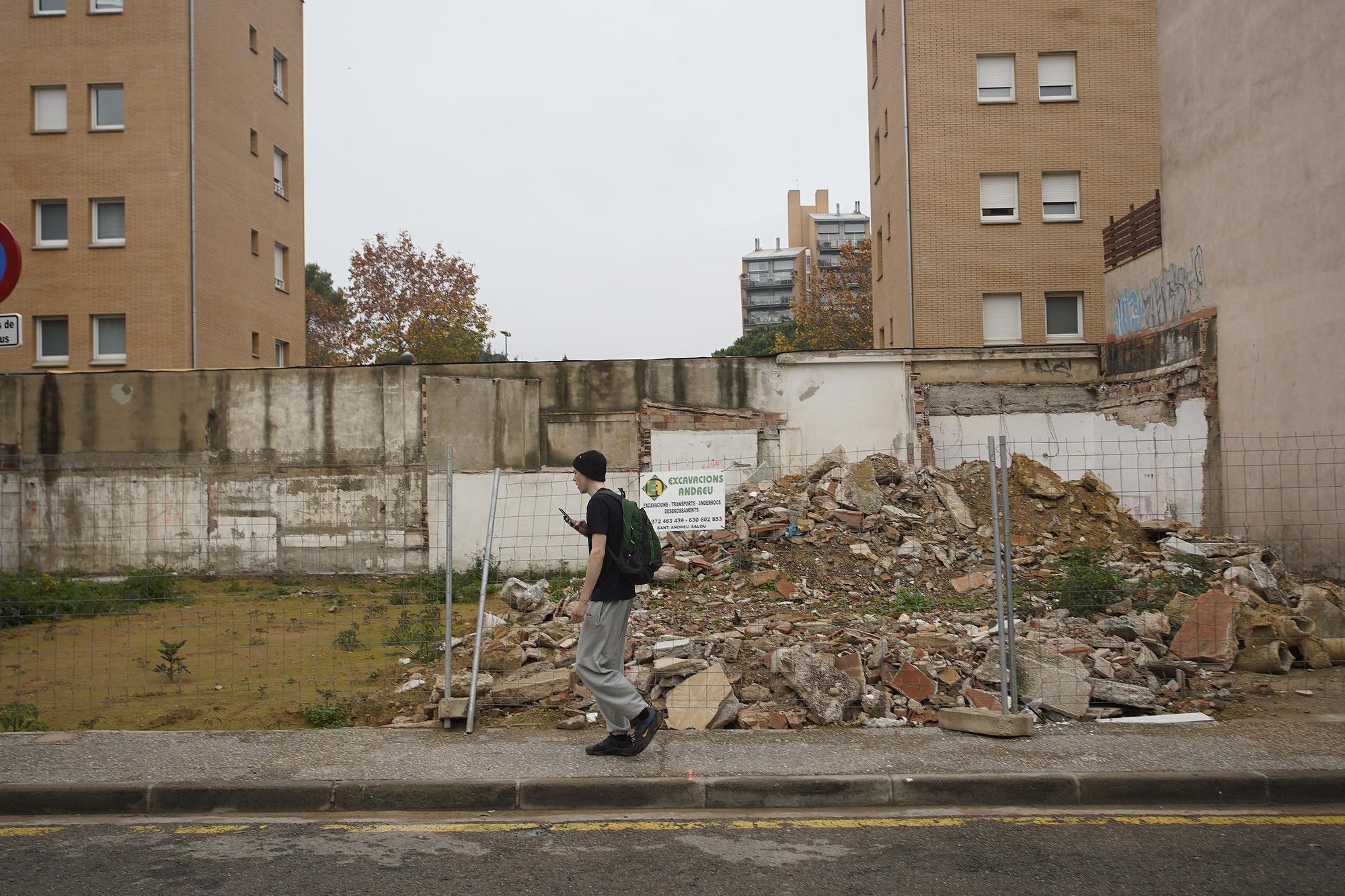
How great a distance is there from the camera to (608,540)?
6.55 metres

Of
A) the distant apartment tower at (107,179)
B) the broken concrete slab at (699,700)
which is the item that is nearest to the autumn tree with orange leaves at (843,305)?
the distant apartment tower at (107,179)

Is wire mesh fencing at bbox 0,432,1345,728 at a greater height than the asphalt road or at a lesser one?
greater

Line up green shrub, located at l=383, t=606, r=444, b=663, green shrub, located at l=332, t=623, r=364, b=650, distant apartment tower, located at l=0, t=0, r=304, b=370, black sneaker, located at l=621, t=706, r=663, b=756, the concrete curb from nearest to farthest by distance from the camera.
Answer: the concrete curb, black sneaker, located at l=621, t=706, r=663, b=756, green shrub, located at l=383, t=606, r=444, b=663, green shrub, located at l=332, t=623, r=364, b=650, distant apartment tower, located at l=0, t=0, r=304, b=370

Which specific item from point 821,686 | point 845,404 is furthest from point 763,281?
point 821,686

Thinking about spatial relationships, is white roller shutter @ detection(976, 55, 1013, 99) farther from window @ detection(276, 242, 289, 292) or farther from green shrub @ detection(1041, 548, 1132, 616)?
window @ detection(276, 242, 289, 292)

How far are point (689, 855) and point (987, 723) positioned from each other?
9.09 ft

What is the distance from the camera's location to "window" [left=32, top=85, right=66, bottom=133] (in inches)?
985

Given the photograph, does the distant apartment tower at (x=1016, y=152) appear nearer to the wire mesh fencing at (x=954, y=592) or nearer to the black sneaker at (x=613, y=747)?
the wire mesh fencing at (x=954, y=592)

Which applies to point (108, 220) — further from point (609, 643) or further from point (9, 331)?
point (609, 643)

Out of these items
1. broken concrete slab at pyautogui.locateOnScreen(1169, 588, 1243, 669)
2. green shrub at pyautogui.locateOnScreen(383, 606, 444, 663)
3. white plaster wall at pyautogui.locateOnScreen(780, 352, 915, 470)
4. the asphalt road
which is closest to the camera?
the asphalt road

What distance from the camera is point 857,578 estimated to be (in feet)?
41.6

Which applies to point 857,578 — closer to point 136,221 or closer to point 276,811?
point 276,811

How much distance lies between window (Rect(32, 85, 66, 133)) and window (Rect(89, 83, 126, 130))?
0.68 metres

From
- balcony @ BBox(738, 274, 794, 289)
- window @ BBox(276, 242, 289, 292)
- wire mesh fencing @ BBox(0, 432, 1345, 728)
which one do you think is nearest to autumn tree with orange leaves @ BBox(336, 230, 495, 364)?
window @ BBox(276, 242, 289, 292)
